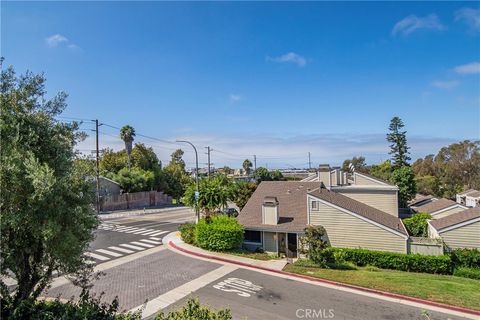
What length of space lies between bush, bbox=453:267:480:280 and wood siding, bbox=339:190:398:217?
32.4 ft

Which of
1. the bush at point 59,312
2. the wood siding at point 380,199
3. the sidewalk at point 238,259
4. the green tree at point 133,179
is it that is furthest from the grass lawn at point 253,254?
the green tree at point 133,179

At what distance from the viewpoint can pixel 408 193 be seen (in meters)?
42.7

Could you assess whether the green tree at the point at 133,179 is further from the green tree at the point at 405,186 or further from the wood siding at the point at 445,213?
the wood siding at the point at 445,213

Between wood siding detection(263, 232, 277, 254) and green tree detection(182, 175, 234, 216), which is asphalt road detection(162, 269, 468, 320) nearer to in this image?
wood siding detection(263, 232, 277, 254)

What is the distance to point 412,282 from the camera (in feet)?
50.4

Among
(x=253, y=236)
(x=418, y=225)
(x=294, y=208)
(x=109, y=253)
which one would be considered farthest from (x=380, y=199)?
(x=109, y=253)

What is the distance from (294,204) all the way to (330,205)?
13.8 ft

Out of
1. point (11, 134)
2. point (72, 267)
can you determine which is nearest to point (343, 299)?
point (72, 267)

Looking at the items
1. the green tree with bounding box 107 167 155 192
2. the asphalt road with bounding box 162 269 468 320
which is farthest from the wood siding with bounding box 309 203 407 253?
the green tree with bounding box 107 167 155 192

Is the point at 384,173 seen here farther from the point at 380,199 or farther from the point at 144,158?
the point at 144,158

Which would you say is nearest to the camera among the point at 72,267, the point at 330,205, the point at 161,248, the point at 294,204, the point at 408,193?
the point at 72,267

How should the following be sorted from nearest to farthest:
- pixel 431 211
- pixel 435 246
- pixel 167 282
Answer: pixel 167 282 < pixel 435 246 < pixel 431 211

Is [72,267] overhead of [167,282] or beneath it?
overhead

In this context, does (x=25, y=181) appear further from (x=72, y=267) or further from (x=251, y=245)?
(x=251, y=245)
